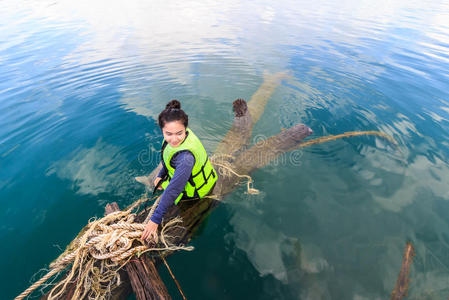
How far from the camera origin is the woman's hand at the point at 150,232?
274 cm

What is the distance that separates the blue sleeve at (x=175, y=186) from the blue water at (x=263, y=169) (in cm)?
99

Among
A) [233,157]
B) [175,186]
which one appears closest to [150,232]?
[175,186]

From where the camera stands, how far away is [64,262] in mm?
2465

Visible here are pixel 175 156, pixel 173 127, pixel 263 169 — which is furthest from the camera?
pixel 263 169

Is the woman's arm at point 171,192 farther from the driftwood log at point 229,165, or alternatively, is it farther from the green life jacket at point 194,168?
the driftwood log at point 229,165

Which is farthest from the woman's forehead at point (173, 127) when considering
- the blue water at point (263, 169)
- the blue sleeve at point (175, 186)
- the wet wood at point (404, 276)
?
the wet wood at point (404, 276)

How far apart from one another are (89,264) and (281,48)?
45.9ft

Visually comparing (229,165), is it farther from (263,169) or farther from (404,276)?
(404,276)

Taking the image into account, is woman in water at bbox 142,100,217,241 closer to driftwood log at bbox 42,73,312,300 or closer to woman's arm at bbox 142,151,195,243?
woman's arm at bbox 142,151,195,243

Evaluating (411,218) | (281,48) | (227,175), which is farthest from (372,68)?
(227,175)

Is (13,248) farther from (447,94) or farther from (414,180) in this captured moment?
(447,94)

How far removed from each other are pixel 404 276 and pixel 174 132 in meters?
3.98

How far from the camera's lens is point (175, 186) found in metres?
2.80

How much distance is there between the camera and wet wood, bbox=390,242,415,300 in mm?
3014
